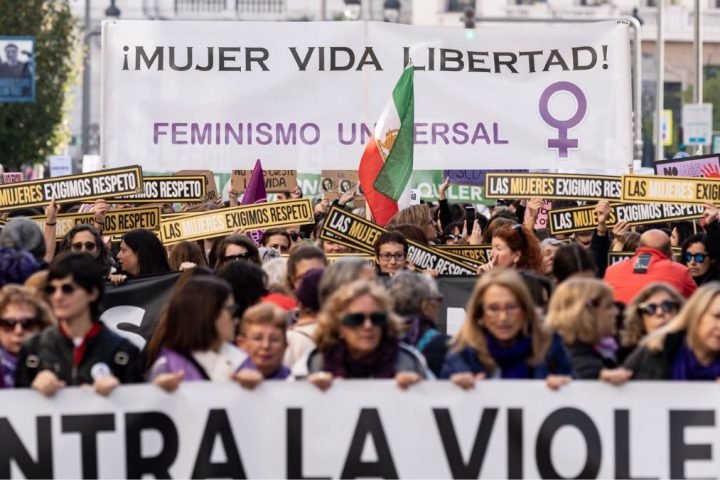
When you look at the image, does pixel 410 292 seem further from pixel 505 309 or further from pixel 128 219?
pixel 128 219

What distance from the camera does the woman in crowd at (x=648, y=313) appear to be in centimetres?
826

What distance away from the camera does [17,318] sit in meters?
7.89

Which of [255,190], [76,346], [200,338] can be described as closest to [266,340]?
[200,338]

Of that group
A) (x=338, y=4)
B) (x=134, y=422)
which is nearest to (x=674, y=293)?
(x=134, y=422)

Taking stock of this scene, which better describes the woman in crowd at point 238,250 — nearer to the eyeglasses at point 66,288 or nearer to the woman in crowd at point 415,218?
the woman in crowd at point 415,218

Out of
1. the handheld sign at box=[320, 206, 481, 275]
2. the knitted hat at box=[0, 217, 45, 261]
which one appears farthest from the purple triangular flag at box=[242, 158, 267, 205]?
the knitted hat at box=[0, 217, 45, 261]

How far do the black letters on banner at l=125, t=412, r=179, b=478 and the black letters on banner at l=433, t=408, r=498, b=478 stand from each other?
0.92 metres

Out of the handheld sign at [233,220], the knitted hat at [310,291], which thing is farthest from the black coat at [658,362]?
the handheld sign at [233,220]

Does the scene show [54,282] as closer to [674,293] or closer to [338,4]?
[674,293]

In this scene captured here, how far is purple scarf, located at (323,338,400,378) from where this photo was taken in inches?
296

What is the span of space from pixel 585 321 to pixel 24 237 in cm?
309

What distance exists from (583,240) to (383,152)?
144 cm

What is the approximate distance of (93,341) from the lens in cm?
776

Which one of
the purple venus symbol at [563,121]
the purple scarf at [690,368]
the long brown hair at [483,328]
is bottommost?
the purple scarf at [690,368]
